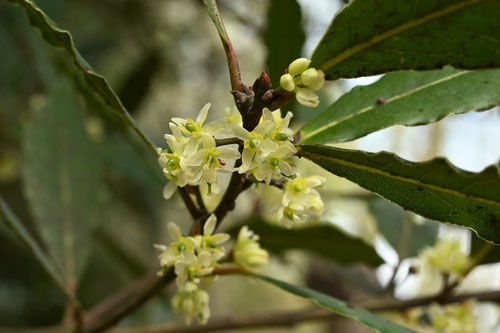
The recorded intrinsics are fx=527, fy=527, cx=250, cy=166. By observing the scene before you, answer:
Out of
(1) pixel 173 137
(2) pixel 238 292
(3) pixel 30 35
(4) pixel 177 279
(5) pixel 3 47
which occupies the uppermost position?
(1) pixel 173 137

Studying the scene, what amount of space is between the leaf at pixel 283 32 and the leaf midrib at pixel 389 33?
0.45 m

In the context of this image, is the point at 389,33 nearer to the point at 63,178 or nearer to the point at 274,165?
the point at 274,165

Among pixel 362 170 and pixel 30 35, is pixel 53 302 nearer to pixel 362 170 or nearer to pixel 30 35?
pixel 30 35

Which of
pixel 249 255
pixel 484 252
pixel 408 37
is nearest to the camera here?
pixel 408 37

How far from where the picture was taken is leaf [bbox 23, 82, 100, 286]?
1.13 metres

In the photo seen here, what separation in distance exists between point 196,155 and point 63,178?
27.1 inches

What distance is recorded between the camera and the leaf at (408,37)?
50cm

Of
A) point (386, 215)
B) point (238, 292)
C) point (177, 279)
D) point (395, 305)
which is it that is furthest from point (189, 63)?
point (177, 279)

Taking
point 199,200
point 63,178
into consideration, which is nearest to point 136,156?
point 63,178

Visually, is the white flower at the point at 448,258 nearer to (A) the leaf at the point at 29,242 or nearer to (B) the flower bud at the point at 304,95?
(B) the flower bud at the point at 304,95

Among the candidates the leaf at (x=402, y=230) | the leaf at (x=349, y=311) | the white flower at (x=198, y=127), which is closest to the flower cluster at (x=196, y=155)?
the white flower at (x=198, y=127)

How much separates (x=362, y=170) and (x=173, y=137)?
9.1 inches

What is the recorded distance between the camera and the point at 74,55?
2.14 feet

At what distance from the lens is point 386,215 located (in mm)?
1408
